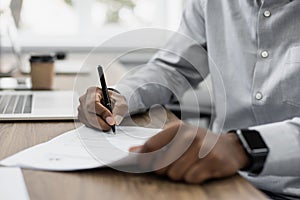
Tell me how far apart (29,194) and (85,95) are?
458 mm

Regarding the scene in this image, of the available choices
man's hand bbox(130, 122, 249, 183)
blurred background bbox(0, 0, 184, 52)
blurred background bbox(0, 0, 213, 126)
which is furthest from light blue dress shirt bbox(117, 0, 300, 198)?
blurred background bbox(0, 0, 184, 52)

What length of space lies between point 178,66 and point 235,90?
7.8 inches

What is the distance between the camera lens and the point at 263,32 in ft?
4.13

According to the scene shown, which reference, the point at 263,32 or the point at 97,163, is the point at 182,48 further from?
the point at 97,163

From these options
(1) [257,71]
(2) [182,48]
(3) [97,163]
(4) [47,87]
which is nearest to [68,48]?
(4) [47,87]

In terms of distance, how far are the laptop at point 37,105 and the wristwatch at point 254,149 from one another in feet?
1.60

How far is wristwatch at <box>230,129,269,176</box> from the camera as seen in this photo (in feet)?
2.56

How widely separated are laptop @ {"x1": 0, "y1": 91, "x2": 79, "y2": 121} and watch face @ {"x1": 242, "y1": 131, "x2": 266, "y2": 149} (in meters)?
0.49

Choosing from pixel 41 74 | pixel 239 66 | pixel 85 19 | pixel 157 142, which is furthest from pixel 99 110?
pixel 85 19

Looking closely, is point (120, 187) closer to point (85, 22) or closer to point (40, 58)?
point (40, 58)

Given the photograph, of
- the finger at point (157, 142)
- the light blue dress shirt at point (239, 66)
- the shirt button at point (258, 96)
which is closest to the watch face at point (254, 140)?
the finger at point (157, 142)

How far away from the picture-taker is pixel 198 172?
2.46 feet

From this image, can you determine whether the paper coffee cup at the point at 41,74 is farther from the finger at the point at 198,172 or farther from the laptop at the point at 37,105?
the finger at the point at 198,172

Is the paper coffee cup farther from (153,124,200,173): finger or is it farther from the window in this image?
the window
